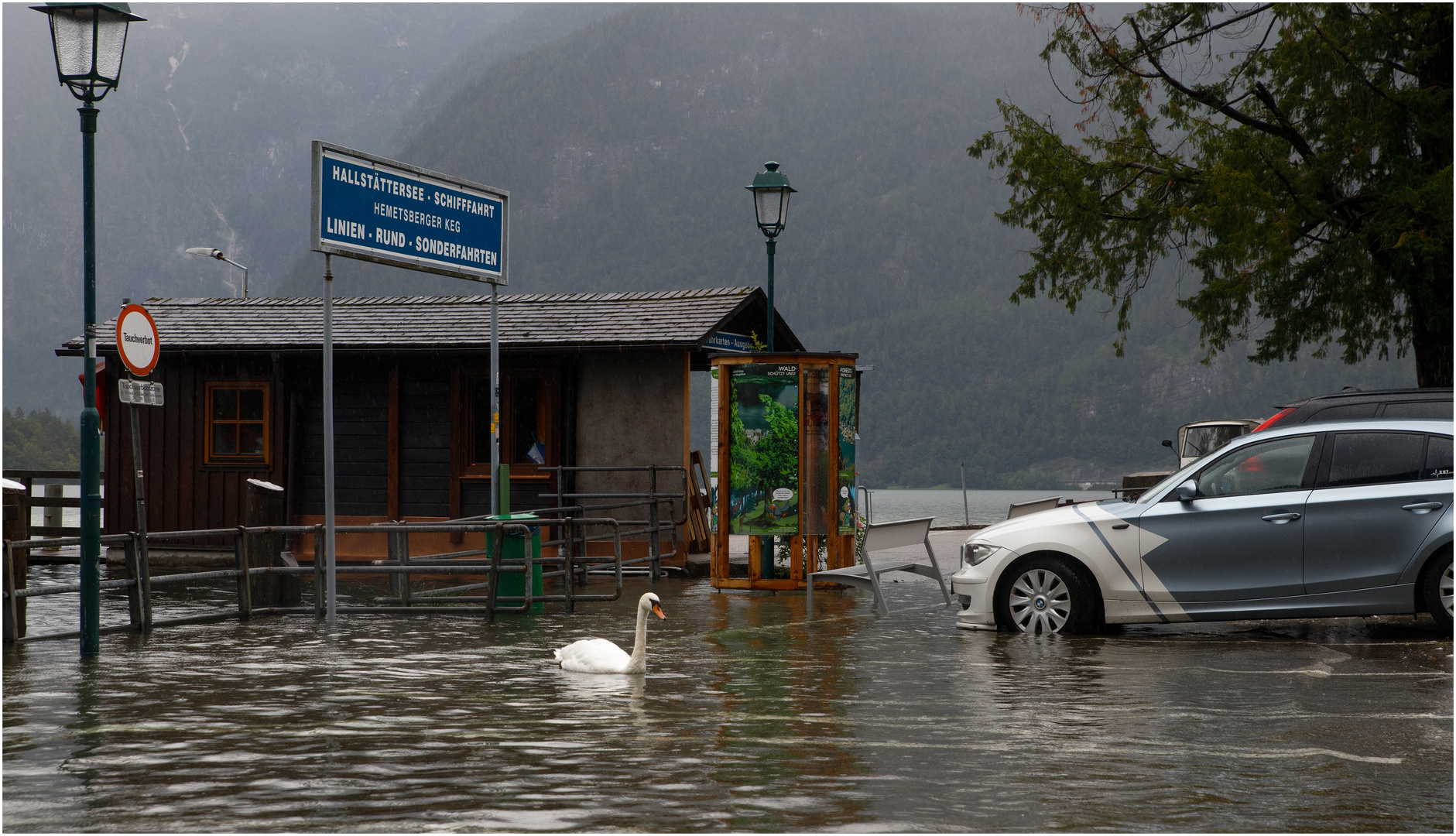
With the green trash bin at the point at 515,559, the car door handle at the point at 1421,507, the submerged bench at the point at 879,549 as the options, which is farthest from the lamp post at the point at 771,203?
the car door handle at the point at 1421,507

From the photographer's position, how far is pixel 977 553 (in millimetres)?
11977

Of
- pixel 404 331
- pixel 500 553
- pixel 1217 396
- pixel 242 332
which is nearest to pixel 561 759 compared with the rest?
pixel 500 553

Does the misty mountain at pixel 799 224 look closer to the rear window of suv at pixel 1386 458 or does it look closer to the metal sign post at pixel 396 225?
the metal sign post at pixel 396 225

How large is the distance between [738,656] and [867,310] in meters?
147

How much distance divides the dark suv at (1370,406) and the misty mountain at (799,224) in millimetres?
102841

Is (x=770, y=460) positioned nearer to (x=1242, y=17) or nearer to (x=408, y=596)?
(x=408, y=596)

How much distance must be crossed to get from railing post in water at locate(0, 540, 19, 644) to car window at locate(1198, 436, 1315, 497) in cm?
945

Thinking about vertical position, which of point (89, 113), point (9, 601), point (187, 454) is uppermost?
point (89, 113)

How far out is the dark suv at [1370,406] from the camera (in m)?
14.4

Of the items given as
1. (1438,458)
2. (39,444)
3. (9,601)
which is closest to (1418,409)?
(1438,458)

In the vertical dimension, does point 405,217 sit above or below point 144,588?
above

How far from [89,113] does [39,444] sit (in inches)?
2473

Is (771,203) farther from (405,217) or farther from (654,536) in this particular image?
(405,217)

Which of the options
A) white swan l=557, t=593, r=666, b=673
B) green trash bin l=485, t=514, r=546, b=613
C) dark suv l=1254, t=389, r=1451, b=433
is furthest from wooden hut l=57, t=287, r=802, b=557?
white swan l=557, t=593, r=666, b=673
